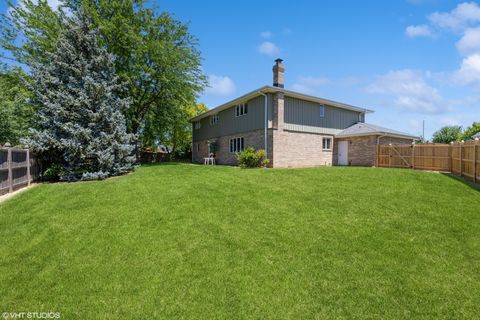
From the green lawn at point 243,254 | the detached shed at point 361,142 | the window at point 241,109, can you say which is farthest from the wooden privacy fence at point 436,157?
the window at point 241,109

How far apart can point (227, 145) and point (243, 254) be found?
17.6m

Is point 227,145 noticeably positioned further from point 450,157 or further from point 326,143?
point 450,157

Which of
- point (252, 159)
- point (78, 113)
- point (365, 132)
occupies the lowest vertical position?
point (252, 159)

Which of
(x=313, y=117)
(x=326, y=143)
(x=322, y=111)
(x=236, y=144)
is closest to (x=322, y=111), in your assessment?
(x=322, y=111)

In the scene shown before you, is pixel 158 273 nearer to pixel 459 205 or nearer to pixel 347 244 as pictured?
pixel 347 244

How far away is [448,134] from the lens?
4534 centimetres

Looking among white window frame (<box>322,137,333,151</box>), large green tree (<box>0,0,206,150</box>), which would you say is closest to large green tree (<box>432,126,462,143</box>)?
white window frame (<box>322,137,333,151</box>)

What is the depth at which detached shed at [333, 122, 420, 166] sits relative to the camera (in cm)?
1994

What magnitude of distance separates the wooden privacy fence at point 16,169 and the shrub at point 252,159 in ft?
35.3

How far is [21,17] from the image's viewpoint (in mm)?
18656

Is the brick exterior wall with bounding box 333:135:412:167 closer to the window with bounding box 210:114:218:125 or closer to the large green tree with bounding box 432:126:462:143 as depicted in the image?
the window with bounding box 210:114:218:125

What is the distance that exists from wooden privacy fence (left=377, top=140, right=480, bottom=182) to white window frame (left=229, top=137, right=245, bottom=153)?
9.93 meters

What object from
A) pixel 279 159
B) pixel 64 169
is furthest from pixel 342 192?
pixel 64 169

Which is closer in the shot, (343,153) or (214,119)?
(343,153)
